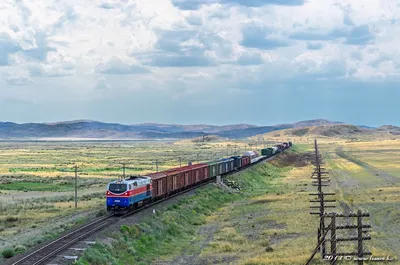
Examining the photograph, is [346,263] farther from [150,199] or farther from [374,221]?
[150,199]

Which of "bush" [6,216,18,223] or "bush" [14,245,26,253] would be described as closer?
"bush" [14,245,26,253]

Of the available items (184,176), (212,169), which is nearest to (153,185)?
(184,176)

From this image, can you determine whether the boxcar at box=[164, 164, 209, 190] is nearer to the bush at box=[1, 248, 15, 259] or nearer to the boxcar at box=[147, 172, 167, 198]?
the boxcar at box=[147, 172, 167, 198]

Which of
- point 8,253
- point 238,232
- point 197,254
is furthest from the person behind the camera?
point 238,232

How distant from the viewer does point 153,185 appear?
176ft

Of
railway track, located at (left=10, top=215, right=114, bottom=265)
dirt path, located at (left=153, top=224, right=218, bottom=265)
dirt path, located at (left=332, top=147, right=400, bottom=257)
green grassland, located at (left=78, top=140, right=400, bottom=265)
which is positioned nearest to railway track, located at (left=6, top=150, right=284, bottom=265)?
railway track, located at (left=10, top=215, right=114, bottom=265)

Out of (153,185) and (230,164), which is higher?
(153,185)

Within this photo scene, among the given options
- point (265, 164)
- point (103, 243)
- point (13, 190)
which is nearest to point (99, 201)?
point (13, 190)

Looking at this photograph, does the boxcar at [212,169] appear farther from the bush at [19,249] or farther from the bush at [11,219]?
the bush at [19,249]

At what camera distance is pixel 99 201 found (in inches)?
2411

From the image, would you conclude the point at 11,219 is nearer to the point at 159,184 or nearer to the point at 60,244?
the point at 159,184

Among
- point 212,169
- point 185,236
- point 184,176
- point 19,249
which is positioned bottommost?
point 185,236

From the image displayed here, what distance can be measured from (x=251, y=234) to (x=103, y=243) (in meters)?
12.9

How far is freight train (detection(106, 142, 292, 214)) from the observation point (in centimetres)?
4525
